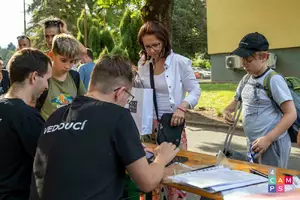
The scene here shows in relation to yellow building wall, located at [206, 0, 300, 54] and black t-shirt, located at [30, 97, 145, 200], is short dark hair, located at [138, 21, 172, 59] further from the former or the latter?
yellow building wall, located at [206, 0, 300, 54]

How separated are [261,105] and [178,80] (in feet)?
2.33

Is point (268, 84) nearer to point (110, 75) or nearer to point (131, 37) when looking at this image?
point (110, 75)

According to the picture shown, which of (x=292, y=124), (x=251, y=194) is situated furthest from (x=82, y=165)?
(x=292, y=124)

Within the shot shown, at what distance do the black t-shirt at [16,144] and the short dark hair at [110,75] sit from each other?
17.0 inches

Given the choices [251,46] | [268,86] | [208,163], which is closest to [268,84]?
[268,86]

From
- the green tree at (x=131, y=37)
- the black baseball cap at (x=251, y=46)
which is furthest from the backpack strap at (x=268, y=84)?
the green tree at (x=131, y=37)

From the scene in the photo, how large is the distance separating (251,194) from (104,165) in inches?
26.9

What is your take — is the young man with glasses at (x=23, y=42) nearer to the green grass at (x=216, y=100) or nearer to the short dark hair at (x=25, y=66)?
the short dark hair at (x=25, y=66)

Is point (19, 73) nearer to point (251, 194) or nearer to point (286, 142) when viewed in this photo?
point (251, 194)

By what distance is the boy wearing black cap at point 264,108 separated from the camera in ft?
8.07

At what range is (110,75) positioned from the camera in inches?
72.8

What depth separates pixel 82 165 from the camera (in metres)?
1.65

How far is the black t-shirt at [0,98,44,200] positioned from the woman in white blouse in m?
1.19

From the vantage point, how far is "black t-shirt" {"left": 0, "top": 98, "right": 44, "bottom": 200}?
6.59 feet
